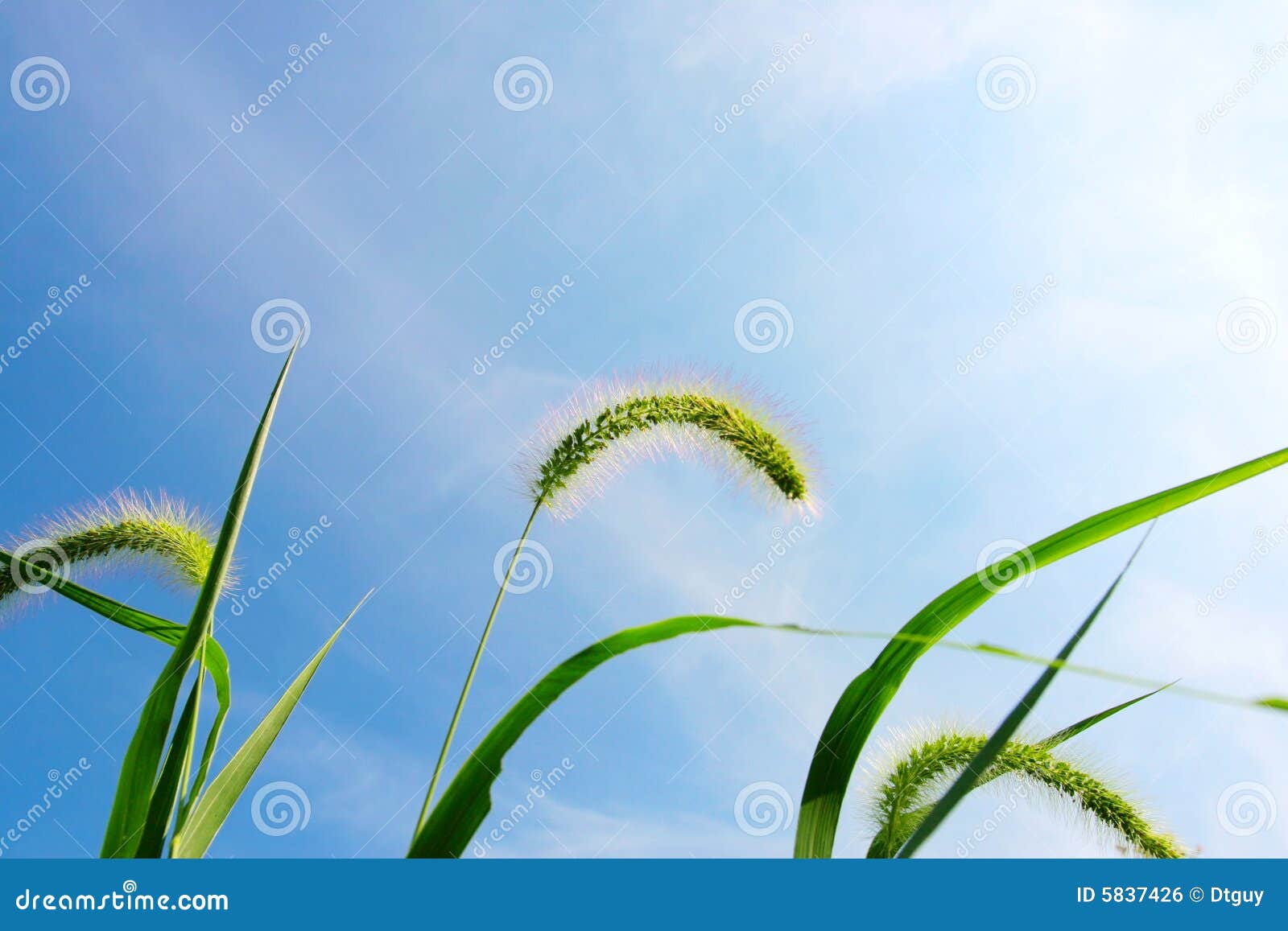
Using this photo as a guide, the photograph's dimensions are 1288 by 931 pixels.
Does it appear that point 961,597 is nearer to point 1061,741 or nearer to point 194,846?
point 1061,741

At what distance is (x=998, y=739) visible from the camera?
1.14 m

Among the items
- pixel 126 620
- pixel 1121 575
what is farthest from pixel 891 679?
pixel 126 620

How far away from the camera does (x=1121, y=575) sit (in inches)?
49.8

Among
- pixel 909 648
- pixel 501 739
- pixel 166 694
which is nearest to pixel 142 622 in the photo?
pixel 166 694

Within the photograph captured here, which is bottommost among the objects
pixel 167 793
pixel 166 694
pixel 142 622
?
pixel 167 793

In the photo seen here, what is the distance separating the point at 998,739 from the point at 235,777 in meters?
1.65

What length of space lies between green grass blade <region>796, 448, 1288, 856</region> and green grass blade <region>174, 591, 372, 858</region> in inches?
45.9

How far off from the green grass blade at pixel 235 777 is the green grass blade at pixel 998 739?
1.38 m

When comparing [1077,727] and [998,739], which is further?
[1077,727]

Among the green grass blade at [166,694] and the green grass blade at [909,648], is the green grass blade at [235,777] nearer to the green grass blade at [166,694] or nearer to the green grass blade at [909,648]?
the green grass blade at [166,694]

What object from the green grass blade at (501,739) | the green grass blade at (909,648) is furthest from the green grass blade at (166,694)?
the green grass blade at (909,648)

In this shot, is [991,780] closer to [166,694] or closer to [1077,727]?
[1077,727]

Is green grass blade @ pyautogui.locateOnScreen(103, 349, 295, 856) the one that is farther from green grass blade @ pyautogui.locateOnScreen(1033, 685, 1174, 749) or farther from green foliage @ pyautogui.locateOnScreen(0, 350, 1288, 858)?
green grass blade @ pyautogui.locateOnScreen(1033, 685, 1174, 749)

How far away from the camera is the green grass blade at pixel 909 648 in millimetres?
1432
